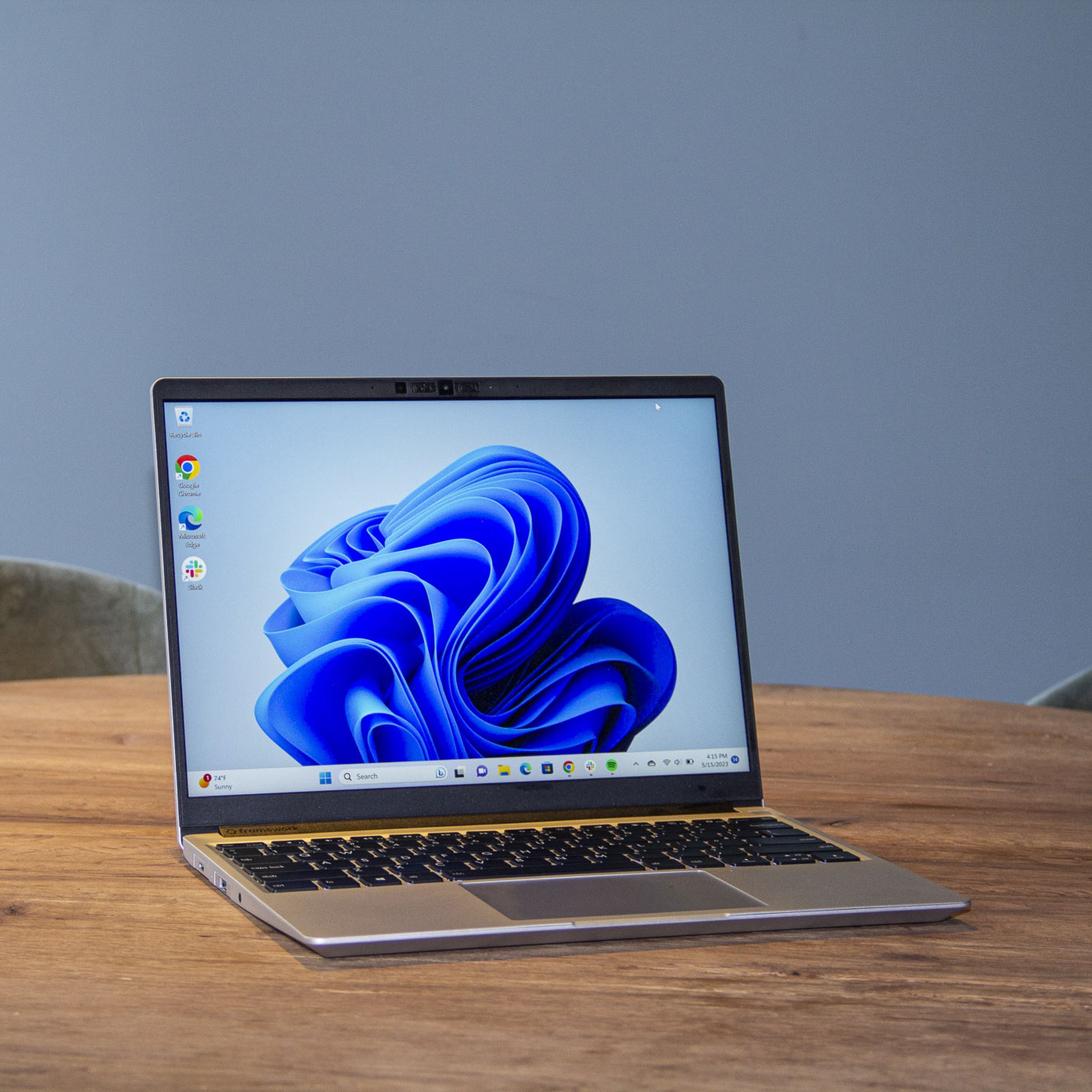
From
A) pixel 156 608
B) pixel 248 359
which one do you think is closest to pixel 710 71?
pixel 248 359

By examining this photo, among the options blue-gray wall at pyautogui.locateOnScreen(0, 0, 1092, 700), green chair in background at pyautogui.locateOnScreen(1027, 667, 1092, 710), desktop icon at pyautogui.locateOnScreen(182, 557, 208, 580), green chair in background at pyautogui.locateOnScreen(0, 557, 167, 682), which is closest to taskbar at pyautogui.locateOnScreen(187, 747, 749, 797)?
desktop icon at pyautogui.locateOnScreen(182, 557, 208, 580)

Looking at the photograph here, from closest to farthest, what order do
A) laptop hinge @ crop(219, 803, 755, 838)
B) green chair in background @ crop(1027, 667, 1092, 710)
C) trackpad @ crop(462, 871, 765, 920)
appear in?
1. trackpad @ crop(462, 871, 765, 920)
2. laptop hinge @ crop(219, 803, 755, 838)
3. green chair in background @ crop(1027, 667, 1092, 710)

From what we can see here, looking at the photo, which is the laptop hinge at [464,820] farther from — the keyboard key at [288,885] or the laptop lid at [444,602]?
the keyboard key at [288,885]

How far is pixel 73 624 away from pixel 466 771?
1184mm

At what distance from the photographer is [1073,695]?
1.58 meters

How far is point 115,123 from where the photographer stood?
2576 millimetres

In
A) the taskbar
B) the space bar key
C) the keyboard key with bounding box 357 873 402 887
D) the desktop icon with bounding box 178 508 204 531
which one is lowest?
the space bar key

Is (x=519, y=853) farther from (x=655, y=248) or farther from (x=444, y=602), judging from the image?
(x=655, y=248)

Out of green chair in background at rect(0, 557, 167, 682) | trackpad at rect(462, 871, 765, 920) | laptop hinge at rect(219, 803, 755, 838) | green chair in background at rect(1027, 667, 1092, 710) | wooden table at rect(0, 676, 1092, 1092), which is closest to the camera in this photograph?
wooden table at rect(0, 676, 1092, 1092)

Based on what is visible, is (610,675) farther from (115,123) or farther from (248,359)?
(115,123)

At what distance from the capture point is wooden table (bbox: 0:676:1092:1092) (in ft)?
1.42

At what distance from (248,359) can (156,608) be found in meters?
0.94

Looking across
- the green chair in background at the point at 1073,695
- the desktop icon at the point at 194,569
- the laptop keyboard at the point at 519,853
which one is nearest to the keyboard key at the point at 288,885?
the laptop keyboard at the point at 519,853

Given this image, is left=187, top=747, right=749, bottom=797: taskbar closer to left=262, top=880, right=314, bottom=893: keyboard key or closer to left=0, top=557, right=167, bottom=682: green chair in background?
left=262, top=880, right=314, bottom=893: keyboard key
